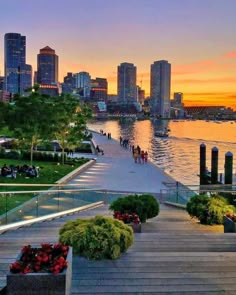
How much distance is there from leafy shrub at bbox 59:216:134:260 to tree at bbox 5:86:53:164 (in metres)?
21.5

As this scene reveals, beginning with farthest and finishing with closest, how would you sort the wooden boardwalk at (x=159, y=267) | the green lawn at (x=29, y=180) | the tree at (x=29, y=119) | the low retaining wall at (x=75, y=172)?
the tree at (x=29, y=119) → the low retaining wall at (x=75, y=172) → the green lawn at (x=29, y=180) → the wooden boardwalk at (x=159, y=267)

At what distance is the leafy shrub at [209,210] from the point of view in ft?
39.0

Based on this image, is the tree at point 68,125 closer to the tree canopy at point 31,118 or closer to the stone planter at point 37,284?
the tree canopy at point 31,118

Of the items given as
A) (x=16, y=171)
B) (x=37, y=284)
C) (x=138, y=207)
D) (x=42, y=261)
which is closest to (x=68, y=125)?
(x=16, y=171)

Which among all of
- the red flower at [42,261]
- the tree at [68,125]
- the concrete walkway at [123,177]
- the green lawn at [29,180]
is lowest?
the concrete walkway at [123,177]

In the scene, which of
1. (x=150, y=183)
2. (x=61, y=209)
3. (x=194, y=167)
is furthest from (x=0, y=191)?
(x=194, y=167)

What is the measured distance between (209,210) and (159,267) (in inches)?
232

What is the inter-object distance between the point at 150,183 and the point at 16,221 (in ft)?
53.6

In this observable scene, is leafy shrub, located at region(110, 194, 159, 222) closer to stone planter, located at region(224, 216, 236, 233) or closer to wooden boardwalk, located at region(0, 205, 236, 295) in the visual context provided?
stone planter, located at region(224, 216, 236, 233)

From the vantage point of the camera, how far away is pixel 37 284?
4.98m

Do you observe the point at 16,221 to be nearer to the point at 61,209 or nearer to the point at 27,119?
the point at 61,209

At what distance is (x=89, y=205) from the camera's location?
14570mm

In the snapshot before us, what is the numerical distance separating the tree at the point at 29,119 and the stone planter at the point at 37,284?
77.4 feet

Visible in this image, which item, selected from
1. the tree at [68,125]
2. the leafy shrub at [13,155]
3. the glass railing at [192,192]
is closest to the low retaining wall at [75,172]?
the tree at [68,125]
